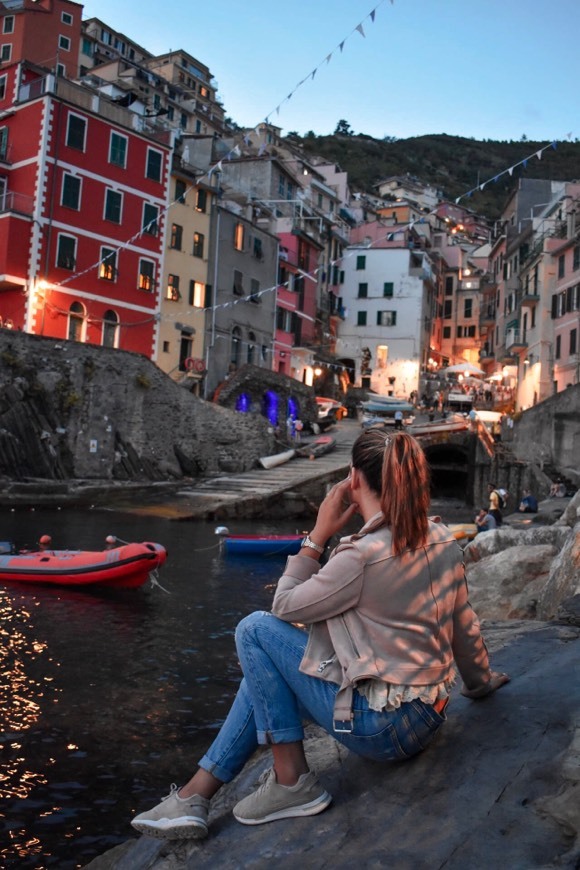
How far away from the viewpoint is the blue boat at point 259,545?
854 inches

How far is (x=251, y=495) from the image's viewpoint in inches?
1257

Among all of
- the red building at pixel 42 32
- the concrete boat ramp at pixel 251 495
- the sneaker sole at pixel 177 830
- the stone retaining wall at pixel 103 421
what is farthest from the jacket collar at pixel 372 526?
the red building at pixel 42 32

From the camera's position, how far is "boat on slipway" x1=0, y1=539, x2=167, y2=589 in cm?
1509

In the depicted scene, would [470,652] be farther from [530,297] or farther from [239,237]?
[530,297]

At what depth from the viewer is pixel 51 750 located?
689 cm

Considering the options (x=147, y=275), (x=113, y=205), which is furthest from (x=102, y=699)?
(x=147, y=275)

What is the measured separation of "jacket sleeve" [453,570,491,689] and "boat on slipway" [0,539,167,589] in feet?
39.5

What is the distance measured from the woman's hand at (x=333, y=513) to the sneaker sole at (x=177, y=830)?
1.37m

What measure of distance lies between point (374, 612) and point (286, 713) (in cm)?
65

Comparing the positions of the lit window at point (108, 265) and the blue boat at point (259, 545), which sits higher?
the lit window at point (108, 265)

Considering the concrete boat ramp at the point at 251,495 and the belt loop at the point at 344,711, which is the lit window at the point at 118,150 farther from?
the belt loop at the point at 344,711

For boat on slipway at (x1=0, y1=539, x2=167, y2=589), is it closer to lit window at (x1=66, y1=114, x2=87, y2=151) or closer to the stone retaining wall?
the stone retaining wall

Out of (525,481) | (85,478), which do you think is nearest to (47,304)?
(85,478)

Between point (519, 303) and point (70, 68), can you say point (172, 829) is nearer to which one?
point (519, 303)
